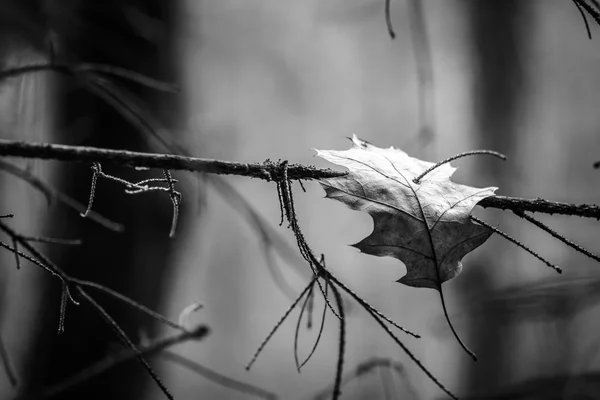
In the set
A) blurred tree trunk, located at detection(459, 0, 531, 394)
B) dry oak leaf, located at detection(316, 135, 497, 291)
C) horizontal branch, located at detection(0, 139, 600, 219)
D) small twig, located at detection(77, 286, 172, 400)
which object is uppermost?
blurred tree trunk, located at detection(459, 0, 531, 394)

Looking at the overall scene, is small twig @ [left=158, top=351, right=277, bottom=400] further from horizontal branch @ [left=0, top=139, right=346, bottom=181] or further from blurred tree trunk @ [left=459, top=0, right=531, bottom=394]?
blurred tree trunk @ [left=459, top=0, right=531, bottom=394]

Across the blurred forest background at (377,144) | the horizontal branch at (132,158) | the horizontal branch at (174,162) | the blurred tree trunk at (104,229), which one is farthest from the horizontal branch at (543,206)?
the blurred forest background at (377,144)

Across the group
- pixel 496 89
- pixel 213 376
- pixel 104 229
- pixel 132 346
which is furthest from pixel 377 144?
pixel 132 346

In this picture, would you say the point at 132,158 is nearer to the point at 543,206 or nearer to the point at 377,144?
the point at 543,206

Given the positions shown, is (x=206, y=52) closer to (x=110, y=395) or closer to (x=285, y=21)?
(x=285, y=21)

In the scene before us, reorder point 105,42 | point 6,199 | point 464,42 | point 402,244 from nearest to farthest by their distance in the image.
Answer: point 402,244, point 105,42, point 6,199, point 464,42

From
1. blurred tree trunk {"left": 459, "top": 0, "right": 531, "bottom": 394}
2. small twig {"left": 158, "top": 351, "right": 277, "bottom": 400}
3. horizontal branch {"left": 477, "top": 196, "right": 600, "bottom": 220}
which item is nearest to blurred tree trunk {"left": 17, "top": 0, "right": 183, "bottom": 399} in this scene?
small twig {"left": 158, "top": 351, "right": 277, "bottom": 400}

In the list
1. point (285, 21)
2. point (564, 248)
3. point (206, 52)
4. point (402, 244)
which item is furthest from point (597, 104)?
point (402, 244)
